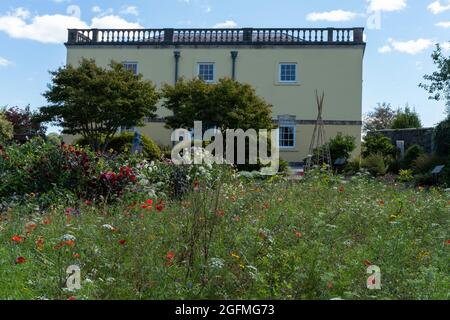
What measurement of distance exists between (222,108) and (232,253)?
1739 cm

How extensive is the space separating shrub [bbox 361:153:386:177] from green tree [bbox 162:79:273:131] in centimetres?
449

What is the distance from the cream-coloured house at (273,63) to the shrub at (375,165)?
5753 millimetres

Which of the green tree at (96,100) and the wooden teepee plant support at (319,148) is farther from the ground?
the green tree at (96,100)

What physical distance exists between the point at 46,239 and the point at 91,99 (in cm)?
1753

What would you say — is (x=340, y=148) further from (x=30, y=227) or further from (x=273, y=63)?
(x=30, y=227)

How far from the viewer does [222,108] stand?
22.1 metres

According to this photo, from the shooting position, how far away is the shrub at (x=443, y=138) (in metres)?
21.5

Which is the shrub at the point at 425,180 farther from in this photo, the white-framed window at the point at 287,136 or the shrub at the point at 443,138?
the white-framed window at the point at 287,136

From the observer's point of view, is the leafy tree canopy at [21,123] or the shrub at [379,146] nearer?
the shrub at [379,146]

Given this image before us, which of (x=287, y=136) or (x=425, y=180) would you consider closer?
(x=425, y=180)

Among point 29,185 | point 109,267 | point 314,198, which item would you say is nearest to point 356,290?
point 109,267
